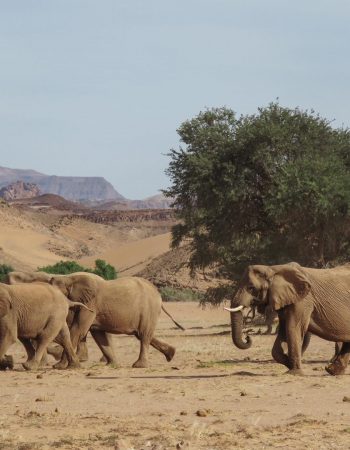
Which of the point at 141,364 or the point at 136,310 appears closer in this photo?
the point at 141,364

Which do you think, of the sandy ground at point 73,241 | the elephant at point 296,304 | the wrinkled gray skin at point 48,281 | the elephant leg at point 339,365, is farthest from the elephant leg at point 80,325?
the sandy ground at point 73,241

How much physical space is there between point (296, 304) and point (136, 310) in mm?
4838

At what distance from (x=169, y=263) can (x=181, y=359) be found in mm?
48098

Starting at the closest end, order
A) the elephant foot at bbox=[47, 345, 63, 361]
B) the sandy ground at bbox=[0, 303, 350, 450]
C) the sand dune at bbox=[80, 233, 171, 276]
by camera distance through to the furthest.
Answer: the sandy ground at bbox=[0, 303, 350, 450] < the elephant foot at bbox=[47, 345, 63, 361] < the sand dune at bbox=[80, 233, 171, 276]


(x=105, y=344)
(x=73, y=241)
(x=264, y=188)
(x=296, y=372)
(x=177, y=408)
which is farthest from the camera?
(x=73, y=241)

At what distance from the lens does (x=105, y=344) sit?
22141 mm

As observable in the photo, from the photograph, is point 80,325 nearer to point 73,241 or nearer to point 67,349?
point 67,349

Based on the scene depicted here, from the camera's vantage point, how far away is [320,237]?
113 feet

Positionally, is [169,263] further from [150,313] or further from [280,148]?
[150,313]

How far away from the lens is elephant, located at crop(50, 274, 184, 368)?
70.4ft

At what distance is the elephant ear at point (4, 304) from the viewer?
64.9 ft

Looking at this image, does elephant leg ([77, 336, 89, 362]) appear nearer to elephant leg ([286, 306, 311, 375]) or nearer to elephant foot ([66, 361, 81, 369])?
elephant foot ([66, 361, 81, 369])

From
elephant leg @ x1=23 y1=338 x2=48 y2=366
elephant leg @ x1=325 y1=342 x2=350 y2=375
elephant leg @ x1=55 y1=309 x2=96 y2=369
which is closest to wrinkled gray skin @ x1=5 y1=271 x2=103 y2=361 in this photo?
elephant leg @ x1=55 y1=309 x2=96 y2=369

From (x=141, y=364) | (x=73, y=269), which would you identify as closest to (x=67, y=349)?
(x=141, y=364)
